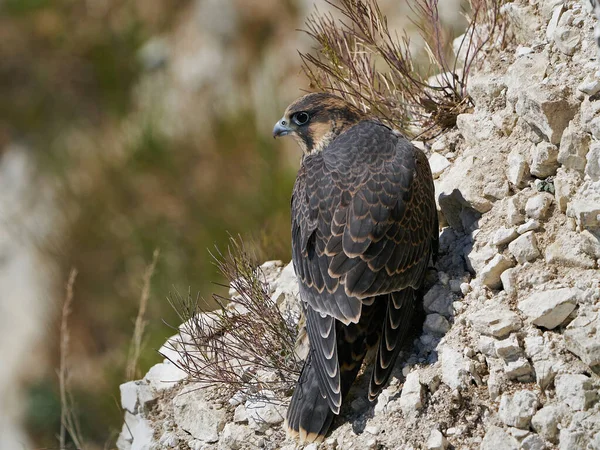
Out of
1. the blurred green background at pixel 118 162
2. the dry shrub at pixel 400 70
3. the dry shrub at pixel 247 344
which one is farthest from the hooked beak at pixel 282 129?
the blurred green background at pixel 118 162

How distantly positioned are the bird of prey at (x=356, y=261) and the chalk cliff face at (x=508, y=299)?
11 cm

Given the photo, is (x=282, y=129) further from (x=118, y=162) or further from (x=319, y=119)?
(x=118, y=162)

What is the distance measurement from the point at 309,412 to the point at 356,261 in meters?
0.56

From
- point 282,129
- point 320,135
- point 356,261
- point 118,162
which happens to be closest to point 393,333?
point 356,261

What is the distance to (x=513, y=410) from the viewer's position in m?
2.38

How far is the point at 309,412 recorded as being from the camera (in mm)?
2811

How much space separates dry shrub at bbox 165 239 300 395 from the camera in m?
3.18

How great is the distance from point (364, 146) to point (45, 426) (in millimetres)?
5034

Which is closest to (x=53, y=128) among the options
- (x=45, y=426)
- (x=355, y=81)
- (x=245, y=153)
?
(x=245, y=153)

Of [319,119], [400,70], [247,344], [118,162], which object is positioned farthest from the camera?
[118,162]

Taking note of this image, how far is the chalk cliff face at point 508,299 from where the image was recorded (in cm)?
241

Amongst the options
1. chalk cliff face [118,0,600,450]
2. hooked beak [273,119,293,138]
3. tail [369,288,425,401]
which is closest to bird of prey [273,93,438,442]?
tail [369,288,425,401]

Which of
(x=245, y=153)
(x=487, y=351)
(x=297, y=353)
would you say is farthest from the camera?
(x=245, y=153)

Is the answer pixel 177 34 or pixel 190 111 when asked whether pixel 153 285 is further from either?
pixel 177 34
